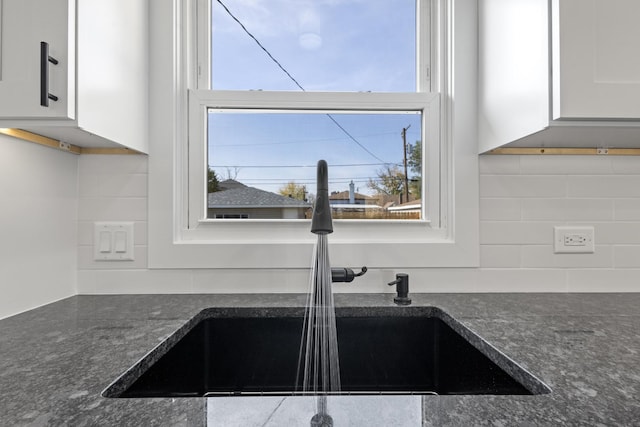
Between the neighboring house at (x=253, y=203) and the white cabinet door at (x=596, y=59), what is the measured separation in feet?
2.56

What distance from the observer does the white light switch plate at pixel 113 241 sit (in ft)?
3.53

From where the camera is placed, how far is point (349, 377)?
38.1 inches

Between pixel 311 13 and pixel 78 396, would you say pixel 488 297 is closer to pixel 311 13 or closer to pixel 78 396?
pixel 78 396

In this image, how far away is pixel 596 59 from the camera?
0.75 metres

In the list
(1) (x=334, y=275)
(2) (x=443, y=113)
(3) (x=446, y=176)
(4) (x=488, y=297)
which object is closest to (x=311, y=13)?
(2) (x=443, y=113)

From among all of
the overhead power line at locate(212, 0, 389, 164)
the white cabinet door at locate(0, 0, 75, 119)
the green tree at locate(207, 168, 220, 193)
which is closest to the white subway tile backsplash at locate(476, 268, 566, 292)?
the overhead power line at locate(212, 0, 389, 164)

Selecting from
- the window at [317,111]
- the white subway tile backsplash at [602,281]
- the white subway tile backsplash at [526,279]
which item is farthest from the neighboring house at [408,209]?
the white subway tile backsplash at [602,281]

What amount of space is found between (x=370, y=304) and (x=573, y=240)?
71 centimetres

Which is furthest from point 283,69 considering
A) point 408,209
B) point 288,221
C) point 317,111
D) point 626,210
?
point 626,210

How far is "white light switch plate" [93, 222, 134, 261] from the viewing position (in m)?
1.08

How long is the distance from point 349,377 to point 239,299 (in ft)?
1.29

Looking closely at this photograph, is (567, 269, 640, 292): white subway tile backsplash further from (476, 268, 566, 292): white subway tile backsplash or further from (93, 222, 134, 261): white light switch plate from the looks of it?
(93, 222, 134, 261): white light switch plate

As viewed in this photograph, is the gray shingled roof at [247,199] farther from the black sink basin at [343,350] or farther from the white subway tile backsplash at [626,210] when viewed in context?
the white subway tile backsplash at [626,210]

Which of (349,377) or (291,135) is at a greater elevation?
(291,135)
